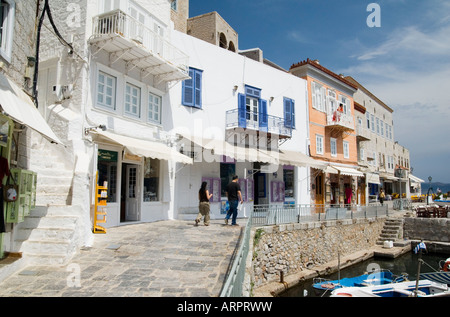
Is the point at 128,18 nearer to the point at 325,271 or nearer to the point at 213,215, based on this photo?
the point at 213,215

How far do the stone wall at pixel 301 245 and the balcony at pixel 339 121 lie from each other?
23.1 feet

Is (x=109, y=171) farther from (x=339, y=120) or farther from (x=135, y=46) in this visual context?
(x=339, y=120)

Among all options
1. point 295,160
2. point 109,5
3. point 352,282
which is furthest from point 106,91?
point 352,282

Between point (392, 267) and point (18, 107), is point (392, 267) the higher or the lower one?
the lower one

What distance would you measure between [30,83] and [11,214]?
11.6 feet

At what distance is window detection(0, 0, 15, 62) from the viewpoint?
22.4 feet

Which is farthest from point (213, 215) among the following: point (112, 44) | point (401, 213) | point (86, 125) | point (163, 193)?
point (401, 213)

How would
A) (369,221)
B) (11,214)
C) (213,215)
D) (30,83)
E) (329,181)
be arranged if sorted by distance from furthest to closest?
1. (329,181)
2. (369,221)
3. (213,215)
4. (30,83)
5. (11,214)

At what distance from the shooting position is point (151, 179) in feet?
43.2

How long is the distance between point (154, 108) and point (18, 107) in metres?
7.33

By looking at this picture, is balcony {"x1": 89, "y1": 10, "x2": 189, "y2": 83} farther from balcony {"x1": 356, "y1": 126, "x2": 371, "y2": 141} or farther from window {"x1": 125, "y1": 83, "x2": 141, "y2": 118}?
balcony {"x1": 356, "y1": 126, "x2": 371, "y2": 141}

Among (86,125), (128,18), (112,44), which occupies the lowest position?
(86,125)

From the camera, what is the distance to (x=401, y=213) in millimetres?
24344

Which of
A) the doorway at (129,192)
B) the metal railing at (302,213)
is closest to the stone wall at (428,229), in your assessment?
the metal railing at (302,213)
